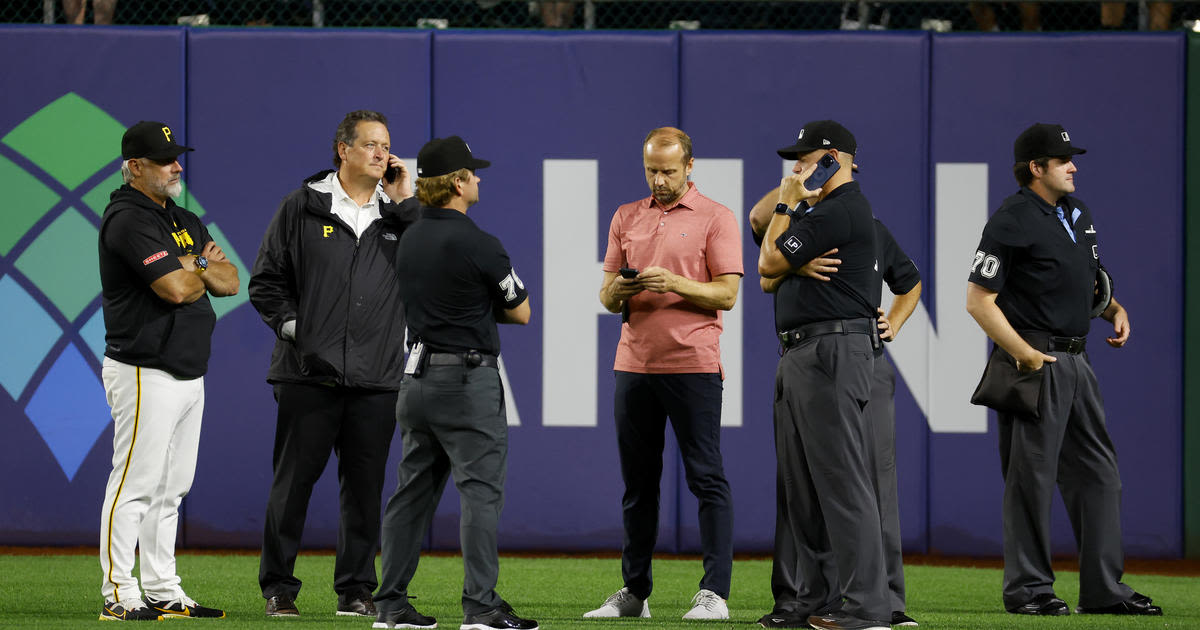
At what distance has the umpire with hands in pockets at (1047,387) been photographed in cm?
503

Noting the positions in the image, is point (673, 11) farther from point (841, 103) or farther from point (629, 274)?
point (629, 274)

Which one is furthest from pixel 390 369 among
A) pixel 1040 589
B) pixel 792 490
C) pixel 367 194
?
pixel 1040 589

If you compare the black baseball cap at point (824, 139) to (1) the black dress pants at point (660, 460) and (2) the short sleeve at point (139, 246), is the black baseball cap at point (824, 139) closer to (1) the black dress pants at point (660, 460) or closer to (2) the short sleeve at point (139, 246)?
(1) the black dress pants at point (660, 460)

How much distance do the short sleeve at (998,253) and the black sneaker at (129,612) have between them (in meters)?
3.45

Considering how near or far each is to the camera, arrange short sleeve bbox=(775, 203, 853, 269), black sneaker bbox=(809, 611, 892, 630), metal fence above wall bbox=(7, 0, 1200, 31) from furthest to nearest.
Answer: metal fence above wall bbox=(7, 0, 1200, 31) → short sleeve bbox=(775, 203, 853, 269) → black sneaker bbox=(809, 611, 892, 630)

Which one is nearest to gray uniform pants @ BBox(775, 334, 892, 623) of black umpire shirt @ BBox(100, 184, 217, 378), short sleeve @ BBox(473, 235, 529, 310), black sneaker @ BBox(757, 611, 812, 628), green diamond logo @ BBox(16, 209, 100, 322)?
black sneaker @ BBox(757, 611, 812, 628)

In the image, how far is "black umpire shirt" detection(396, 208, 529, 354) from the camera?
4.10 meters

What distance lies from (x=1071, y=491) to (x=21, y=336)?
5.65 meters

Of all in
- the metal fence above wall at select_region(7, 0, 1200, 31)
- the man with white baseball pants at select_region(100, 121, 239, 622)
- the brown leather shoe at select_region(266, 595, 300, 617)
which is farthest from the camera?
the metal fence above wall at select_region(7, 0, 1200, 31)

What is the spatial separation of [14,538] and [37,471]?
403 mm

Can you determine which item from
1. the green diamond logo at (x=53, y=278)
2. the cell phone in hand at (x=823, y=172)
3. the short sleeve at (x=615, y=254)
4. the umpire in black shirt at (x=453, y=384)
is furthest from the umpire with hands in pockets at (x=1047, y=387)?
the green diamond logo at (x=53, y=278)

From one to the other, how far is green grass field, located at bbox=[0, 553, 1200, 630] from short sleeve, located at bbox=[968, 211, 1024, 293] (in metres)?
1.35

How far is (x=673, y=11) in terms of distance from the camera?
782 cm

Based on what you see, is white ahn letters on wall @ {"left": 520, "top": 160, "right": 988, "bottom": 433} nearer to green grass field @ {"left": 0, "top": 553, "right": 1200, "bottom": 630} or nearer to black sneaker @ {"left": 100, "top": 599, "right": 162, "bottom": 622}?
green grass field @ {"left": 0, "top": 553, "right": 1200, "bottom": 630}
